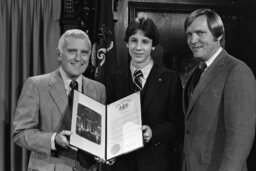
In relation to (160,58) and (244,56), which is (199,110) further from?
(244,56)

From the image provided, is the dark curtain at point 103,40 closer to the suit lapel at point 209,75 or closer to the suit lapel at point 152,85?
the suit lapel at point 152,85

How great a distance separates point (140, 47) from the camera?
2.68 m

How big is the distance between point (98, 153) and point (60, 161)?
0.94ft

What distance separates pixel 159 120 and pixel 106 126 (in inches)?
13.6

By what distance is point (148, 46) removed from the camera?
2.71 meters

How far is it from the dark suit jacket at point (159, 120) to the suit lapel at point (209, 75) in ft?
0.88

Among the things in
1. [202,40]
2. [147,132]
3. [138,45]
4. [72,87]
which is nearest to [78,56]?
[72,87]

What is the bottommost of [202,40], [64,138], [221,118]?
[64,138]

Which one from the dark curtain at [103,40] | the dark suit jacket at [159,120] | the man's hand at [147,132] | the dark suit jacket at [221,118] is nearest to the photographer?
the dark suit jacket at [221,118]

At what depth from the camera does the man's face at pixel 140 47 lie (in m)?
2.69

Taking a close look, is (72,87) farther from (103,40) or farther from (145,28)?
(103,40)

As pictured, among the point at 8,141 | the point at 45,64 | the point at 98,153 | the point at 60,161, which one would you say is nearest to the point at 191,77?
the point at 98,153

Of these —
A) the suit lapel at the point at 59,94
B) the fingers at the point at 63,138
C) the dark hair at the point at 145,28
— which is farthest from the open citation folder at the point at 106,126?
the dark hair at the point at 145,28

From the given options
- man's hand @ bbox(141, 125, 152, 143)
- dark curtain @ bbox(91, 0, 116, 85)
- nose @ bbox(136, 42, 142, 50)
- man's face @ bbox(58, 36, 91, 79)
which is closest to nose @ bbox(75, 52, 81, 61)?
man's face @ bbox(58, 36, 91, 79)
